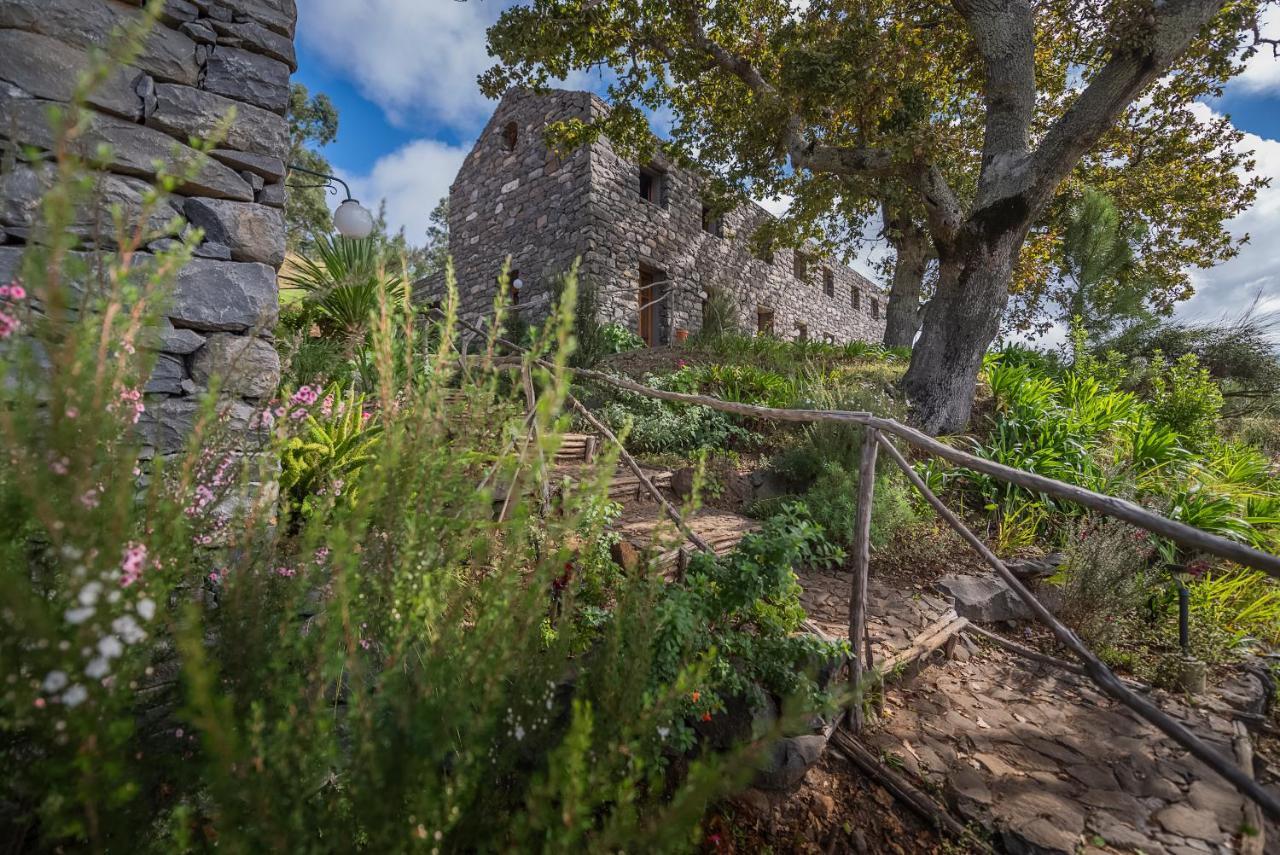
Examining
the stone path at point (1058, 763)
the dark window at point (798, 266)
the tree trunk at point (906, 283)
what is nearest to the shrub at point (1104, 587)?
the stone path at point (1058, 763)

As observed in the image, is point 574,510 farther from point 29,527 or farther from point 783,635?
point 783,635

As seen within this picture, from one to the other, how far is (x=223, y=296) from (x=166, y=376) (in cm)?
33

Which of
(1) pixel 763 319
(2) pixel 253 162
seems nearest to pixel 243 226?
(2) pixel 253 162

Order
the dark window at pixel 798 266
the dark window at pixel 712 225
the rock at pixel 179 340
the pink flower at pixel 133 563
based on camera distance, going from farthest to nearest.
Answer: the dark window at pixel 798 266 < the dark window at pixel 712 225 < the rock at pixel 179 340 < the pink flower at pixel 133 563

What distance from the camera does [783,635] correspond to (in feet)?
5.73

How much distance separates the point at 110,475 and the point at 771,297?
13366mm

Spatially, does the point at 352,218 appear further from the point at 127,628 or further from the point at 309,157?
the point at 309,157

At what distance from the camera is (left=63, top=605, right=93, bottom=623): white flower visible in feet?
1.91

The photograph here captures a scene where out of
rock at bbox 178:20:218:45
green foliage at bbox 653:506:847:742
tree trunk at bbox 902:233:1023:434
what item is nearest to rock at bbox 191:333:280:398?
rock at bbox 178:20:218:45

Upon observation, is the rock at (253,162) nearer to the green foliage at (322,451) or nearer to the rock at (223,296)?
the rock at (223,296)

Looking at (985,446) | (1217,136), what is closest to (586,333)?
(985,446)

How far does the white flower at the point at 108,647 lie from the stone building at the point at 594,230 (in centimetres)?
752

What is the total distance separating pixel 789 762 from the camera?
154 centimetres

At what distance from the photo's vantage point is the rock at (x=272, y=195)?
1845 mm
